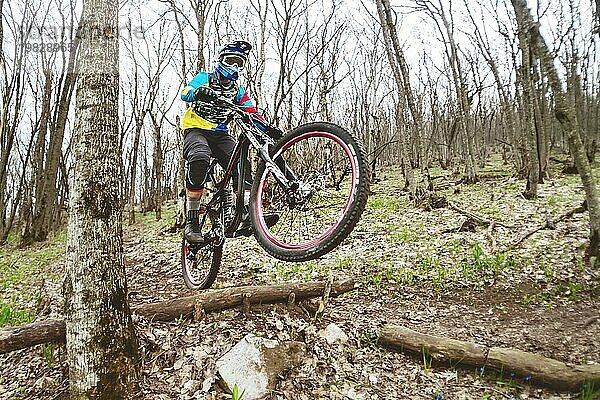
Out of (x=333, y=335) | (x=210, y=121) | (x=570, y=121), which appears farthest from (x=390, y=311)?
(x=570, y=121)

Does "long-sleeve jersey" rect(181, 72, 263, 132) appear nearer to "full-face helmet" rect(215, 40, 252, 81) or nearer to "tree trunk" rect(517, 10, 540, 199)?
"full-face helmet" rect(215, 40, 252, 81)

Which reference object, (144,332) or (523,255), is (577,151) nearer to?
(523,255)

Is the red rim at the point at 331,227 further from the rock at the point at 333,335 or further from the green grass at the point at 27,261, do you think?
the green grass at the point at 27,261

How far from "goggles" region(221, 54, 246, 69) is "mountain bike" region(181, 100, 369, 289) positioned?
0.47 m

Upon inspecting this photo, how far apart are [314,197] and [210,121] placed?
6.07 ft

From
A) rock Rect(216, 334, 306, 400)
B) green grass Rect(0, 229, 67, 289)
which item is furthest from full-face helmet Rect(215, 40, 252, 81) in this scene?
green grass Rect(0, 229, 67, 289)

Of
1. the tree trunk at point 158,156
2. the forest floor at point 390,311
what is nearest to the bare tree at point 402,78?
the forest floor at point 390,311

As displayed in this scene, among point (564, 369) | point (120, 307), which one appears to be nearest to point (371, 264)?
point (564, 369)

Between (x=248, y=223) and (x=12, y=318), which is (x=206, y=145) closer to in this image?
(x=248, y=223)

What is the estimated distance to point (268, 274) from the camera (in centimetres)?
739

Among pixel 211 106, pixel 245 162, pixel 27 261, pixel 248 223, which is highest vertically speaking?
pixel 211 106

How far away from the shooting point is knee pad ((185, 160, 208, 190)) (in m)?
4.36

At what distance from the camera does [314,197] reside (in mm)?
3182

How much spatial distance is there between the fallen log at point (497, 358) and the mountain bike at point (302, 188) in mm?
2203
